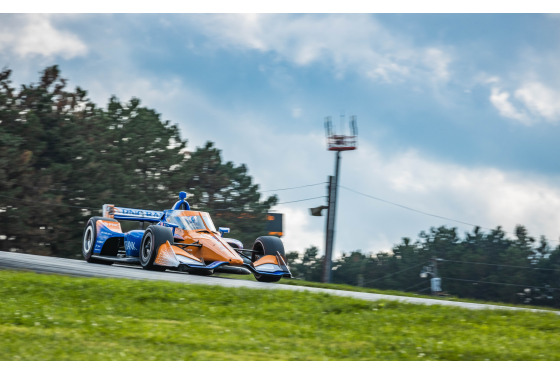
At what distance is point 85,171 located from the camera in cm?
4697

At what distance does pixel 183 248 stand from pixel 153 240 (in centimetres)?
84

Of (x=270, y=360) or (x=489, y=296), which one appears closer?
(x=270, y=360)

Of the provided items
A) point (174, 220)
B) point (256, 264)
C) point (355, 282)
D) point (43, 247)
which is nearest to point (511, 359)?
point (256, 264)

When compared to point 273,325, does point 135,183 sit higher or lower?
higher

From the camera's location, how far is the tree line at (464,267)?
6462 cm

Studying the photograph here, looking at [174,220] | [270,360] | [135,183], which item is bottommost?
[270,360]

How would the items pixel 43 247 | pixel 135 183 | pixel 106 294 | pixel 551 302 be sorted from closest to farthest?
pixel 106 294, pixel 43 247, pixel 135 183, pixel 551 302

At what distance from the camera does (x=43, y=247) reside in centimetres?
4266

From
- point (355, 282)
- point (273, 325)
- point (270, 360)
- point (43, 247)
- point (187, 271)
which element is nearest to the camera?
point (270, 360)

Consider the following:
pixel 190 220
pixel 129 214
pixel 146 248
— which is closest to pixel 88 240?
pixel 129 214

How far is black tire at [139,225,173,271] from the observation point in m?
17.5

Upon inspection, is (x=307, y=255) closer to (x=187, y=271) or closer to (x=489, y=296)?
(x=489, y=296)

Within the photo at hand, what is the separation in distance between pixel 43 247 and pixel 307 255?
4531cm

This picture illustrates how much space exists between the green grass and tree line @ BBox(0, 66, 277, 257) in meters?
31.5
